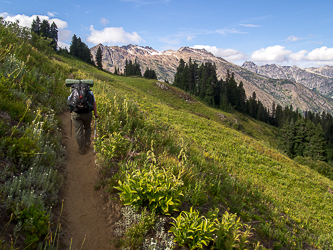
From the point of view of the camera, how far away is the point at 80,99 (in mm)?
5254

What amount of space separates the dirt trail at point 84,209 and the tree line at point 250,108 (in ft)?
223

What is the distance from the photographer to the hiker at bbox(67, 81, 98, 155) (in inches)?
208

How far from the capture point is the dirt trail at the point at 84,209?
3057 millimetres

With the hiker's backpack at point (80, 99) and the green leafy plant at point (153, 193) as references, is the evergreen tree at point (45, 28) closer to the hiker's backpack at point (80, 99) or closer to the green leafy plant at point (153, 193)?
the hiker's backpack at point (80, 99)

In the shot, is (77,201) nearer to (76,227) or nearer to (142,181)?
(76,227)

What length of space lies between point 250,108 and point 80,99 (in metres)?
107

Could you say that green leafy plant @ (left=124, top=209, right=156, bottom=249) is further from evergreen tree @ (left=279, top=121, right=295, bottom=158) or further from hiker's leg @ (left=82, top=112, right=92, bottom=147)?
evergreen tree @ (left=279, top=121, right=295, bottom=158)

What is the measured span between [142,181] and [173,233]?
1.07 m

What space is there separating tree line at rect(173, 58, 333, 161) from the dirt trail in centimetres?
6796

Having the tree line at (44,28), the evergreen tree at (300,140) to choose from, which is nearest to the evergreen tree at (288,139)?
the evergreen tree at (300,140)

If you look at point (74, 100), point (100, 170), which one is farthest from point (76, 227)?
point (74, 100)

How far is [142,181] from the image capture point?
11.4 feet

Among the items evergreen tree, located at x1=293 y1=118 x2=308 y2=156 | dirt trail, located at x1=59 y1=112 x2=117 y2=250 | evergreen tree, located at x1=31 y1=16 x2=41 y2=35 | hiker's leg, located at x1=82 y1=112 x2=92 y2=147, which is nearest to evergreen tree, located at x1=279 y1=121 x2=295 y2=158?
evergreen tree, located at x1=293 y1=118 x2=308 y2=156

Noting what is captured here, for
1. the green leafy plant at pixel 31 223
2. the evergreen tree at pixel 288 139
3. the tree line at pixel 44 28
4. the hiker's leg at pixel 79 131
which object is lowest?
the evergreen tree at pixel 288 139
